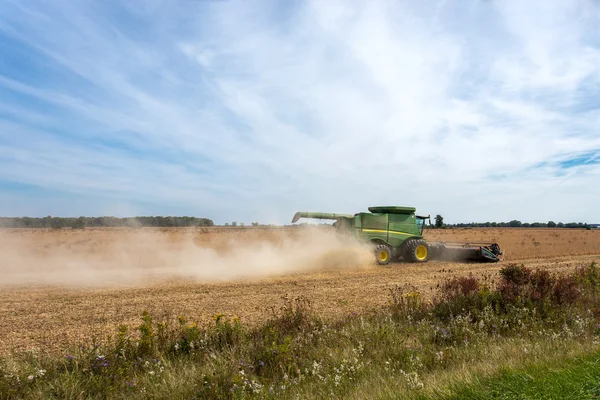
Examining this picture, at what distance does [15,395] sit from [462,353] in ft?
19.5

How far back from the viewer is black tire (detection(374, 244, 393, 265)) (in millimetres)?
20359

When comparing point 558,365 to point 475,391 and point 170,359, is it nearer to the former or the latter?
point 475,391

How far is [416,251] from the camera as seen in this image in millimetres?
21953

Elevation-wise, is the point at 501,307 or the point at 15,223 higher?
the point at 15,223

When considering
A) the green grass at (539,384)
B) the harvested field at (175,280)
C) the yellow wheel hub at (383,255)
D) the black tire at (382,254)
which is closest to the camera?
the green grass at (539,384)

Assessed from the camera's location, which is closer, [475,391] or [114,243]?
[475,391]

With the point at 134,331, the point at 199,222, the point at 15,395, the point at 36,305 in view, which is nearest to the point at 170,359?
the point at 15,395

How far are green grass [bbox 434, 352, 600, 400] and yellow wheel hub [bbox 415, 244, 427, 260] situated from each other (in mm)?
17363

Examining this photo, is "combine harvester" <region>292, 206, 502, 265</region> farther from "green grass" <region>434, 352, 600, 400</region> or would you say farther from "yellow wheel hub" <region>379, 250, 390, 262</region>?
"green grass" <region>434, 352, 600, 400</region>

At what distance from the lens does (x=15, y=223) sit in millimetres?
22234

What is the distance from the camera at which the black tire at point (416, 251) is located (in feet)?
71.1

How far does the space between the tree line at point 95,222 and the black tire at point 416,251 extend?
1641 cm

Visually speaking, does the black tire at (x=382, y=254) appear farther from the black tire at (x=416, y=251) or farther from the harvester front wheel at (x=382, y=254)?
the black tire at (x=416, y=251)

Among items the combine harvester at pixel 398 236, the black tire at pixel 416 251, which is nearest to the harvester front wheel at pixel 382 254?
the combine harvester at pixel 398 236
